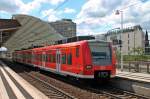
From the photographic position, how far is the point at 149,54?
34125 mm

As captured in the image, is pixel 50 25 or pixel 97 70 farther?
pixel 50 25

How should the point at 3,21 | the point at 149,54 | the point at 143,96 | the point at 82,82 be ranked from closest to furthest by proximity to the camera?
the point at 143,96 → the point at 82,82 → the point at 149,54 → the point at 3,21

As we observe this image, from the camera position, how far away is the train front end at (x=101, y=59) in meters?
20.8

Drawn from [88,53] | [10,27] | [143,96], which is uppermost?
[10,27]

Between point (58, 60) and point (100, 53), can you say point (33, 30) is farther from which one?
point (100, 53)

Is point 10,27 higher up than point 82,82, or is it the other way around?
point 10,27

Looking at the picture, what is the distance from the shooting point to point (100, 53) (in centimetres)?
2127

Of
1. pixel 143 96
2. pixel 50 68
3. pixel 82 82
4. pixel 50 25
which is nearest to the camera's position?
pixel 143 96

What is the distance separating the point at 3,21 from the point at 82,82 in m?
82.1

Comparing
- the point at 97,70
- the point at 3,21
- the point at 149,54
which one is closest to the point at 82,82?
the point at 97,70

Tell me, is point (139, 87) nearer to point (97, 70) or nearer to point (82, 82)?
point (97, 70)

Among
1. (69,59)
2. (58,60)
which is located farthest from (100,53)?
(58,60)

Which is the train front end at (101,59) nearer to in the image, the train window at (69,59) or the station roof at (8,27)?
the train window at (69,59)

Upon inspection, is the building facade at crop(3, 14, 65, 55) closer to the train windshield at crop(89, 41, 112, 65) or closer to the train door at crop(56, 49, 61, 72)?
the train door at crop(56, 49, 61, 72)
